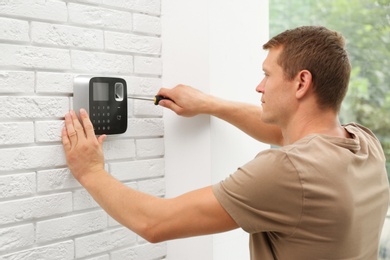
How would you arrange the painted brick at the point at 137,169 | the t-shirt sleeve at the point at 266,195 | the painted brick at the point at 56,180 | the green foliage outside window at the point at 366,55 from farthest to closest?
the green foliage outside window at the point at 366,55
the painted brick at the point at 137,169
the painted brick at the point at 56,180
the t-shirt sleeve at the point at 266,195

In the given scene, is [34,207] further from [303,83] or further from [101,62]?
[303,83]

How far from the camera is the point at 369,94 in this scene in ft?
8.10

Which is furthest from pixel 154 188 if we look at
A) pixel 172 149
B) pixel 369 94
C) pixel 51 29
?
pixel 369 94

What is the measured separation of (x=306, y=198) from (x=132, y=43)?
889 mm

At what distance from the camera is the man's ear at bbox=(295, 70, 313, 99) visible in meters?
1.58

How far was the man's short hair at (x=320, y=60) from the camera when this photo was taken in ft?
5.21

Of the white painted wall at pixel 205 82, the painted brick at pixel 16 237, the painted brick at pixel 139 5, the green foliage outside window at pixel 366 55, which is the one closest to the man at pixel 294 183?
the painted brick at pixel 16 237

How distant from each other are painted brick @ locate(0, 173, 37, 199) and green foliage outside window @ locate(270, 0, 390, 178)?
152 cm

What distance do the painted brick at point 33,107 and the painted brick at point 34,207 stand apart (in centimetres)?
26

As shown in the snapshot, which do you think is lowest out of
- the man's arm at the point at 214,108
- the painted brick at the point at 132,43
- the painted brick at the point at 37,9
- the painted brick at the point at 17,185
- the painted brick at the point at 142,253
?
the painted brick at the point at 142,253

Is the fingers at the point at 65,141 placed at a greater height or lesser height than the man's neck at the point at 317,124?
lesser

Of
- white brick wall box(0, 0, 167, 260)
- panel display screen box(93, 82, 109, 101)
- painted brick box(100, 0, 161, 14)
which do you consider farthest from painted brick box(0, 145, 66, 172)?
painted brick box(100, 0, 161, 14)

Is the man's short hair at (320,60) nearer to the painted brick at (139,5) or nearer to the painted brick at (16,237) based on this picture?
the painted brick at (139,5)

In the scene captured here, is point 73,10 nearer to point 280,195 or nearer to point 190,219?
point 190,219
